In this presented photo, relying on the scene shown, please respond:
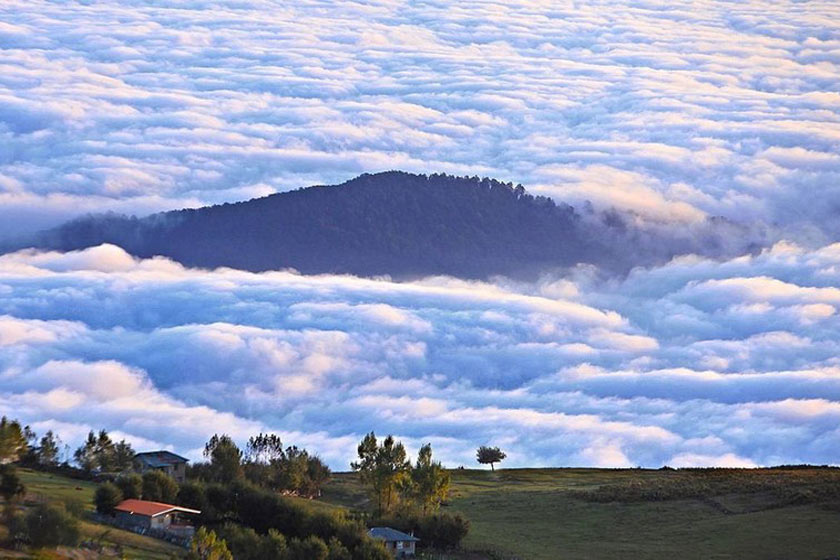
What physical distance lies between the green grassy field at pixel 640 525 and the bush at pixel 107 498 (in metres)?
26.3

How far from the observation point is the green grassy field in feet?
440

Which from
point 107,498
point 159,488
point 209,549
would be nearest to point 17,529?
point 209,549

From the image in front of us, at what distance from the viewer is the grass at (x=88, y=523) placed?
116625 millimetres

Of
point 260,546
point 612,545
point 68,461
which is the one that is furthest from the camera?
point 68,461

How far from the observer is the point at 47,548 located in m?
107

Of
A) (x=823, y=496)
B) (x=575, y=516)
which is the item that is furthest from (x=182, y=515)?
(x=823, y=496)

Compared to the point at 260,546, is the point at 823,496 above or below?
above

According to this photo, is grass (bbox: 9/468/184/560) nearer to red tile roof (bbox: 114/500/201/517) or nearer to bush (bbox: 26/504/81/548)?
red tile roof (bbox: 114/500/201/517)

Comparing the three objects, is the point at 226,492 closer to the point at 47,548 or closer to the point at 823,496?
the point at 47,548

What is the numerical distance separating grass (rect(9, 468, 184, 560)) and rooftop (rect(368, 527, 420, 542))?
58.2ft

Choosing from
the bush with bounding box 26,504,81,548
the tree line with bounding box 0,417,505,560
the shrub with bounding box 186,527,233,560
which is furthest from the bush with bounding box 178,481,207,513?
the shrub with bounding box 186,527,233,560

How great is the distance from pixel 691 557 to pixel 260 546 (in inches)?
1269

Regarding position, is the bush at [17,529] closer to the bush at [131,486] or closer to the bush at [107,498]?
the bush at [107,498]

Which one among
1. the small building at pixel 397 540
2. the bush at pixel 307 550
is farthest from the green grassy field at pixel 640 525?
the bush at pixel 307 550
